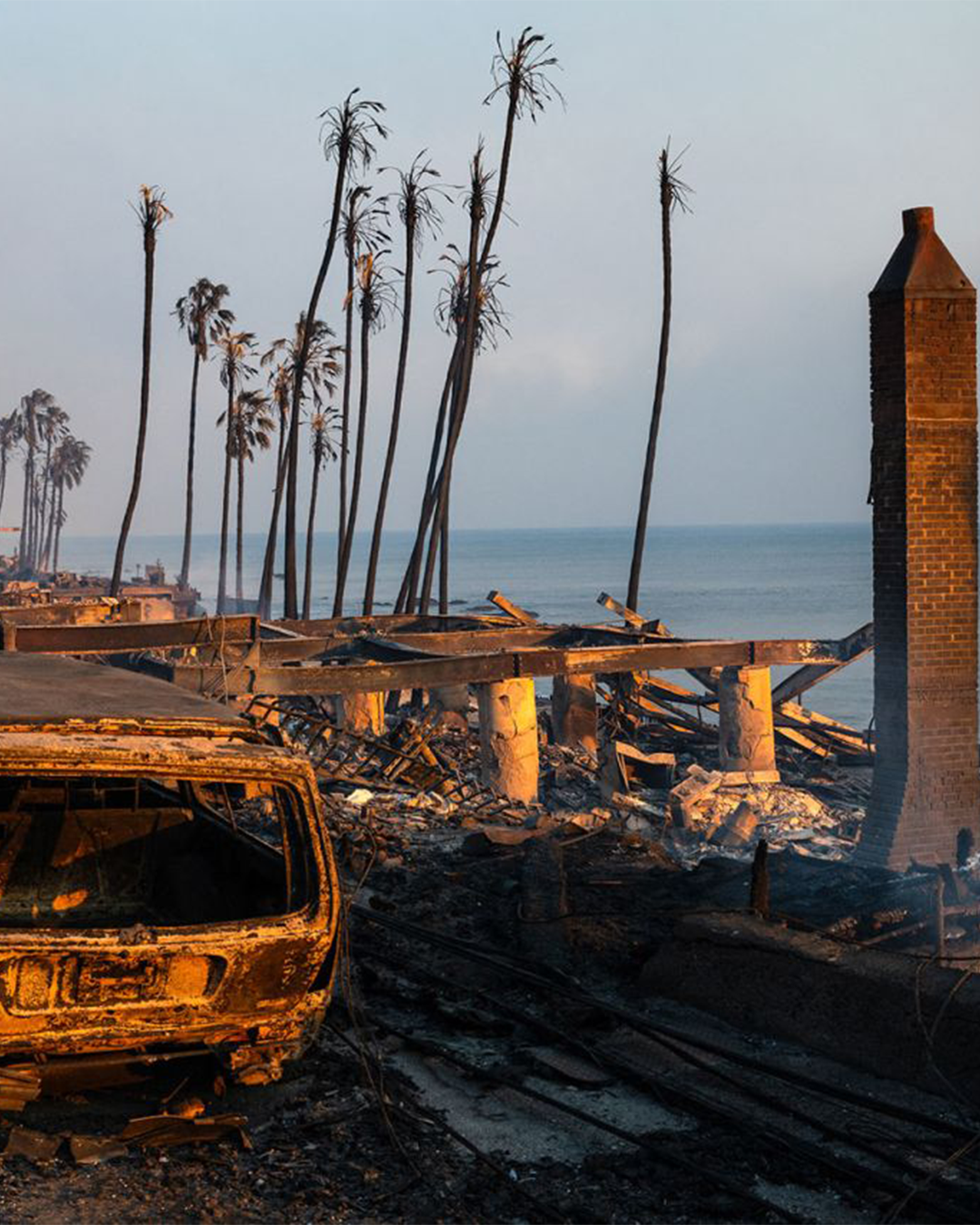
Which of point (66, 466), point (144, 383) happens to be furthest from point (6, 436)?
point (144, 383)

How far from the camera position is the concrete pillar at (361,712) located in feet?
75.5

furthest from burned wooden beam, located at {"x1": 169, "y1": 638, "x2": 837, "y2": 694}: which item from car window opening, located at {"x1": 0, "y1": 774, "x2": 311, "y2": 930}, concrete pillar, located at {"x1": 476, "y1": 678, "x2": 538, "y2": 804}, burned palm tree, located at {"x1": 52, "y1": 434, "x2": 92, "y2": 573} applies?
burned palm tree, located at {"x1": 52, "y1": 434, "x2": 92, "y2": 573}

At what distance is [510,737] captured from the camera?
20.8 m

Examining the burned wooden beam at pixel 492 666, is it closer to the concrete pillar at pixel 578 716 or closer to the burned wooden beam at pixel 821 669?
the burned wooden beam at pixel 821 669

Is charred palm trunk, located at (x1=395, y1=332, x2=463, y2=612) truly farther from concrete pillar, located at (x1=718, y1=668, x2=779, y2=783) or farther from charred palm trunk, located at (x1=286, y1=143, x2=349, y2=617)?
concrete pillar, located at (x1=718, y1=668, x2=779, y2=783)

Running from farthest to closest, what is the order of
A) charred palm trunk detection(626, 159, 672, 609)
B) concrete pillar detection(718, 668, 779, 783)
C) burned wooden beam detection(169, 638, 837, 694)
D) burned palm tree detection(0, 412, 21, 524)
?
burned palm tree detection(0, 412, 21, 524) < charred palm trunk detection(626, 159, 672, 609) < concrete pillar detection(718, 668, 779, 783) < burned wooden beam detection(169, 638, 837, 694)

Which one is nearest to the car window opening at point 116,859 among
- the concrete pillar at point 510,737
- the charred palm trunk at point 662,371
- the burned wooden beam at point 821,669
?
the concrete pillar at point 510,737

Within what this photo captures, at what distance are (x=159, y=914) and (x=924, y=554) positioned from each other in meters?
10.4

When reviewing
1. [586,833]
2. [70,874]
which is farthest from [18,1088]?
[586,833]

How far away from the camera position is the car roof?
6.73 m

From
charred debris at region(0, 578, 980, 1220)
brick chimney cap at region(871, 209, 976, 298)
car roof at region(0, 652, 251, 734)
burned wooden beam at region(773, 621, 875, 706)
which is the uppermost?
brick chimney cap at region(871, 209, 976, 298)

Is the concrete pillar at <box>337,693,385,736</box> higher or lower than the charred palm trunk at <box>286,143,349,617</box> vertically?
lower

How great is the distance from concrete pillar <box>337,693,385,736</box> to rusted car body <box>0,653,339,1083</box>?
14609 millimetres

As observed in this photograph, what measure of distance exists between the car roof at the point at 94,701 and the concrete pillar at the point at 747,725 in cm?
1590
